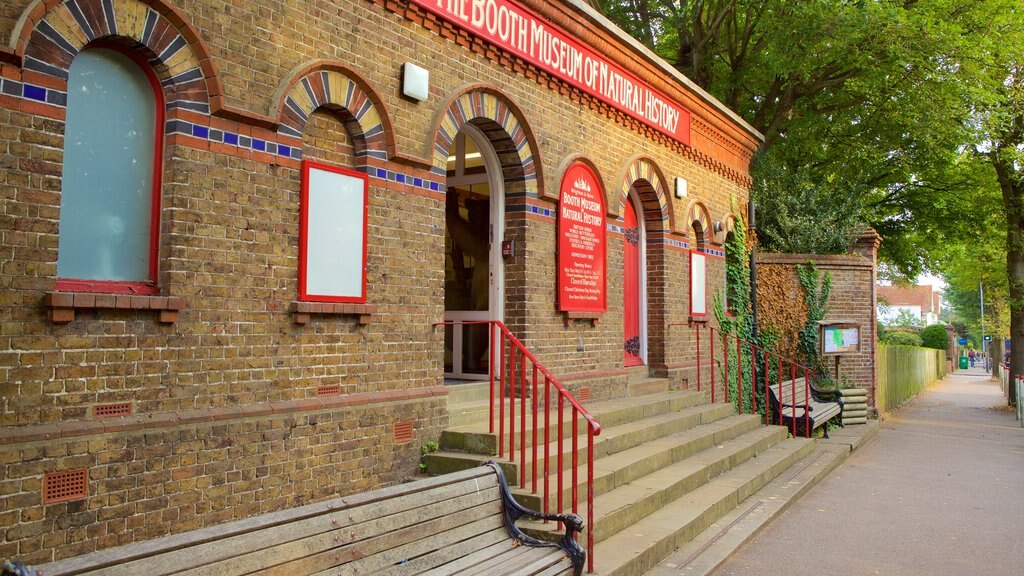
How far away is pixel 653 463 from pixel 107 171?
539 cm

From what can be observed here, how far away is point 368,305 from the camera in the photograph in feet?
20.0

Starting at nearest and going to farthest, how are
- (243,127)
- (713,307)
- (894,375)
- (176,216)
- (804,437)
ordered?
(176,216) → (243,127) → (804,437) → (713,307) → (894,375)

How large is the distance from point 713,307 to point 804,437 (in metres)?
2.61

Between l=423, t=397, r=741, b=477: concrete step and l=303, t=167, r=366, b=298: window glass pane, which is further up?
l=303, t=167, r=366, b=298: window glass pane

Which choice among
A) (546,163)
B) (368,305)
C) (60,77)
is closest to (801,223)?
(546,163)

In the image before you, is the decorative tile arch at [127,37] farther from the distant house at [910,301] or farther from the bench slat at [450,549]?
the distant house at [910,301]

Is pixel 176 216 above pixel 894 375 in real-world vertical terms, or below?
above

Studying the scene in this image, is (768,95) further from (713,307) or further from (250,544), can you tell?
(250,544)

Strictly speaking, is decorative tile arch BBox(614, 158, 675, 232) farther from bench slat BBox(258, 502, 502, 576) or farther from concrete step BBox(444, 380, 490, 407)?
bench slat BBox(258, 502, 502, 576)

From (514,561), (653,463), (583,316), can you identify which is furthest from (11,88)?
(583,316)

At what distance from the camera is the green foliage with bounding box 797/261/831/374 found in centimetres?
1437

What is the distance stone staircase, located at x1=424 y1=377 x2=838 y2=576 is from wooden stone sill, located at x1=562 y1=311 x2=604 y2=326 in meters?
1.02

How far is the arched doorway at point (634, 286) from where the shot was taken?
36.9 ft

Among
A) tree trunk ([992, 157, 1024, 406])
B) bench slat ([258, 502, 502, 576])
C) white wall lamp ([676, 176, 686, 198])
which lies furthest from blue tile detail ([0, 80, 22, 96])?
tree trunk ([992, 157, 1024, 406])
